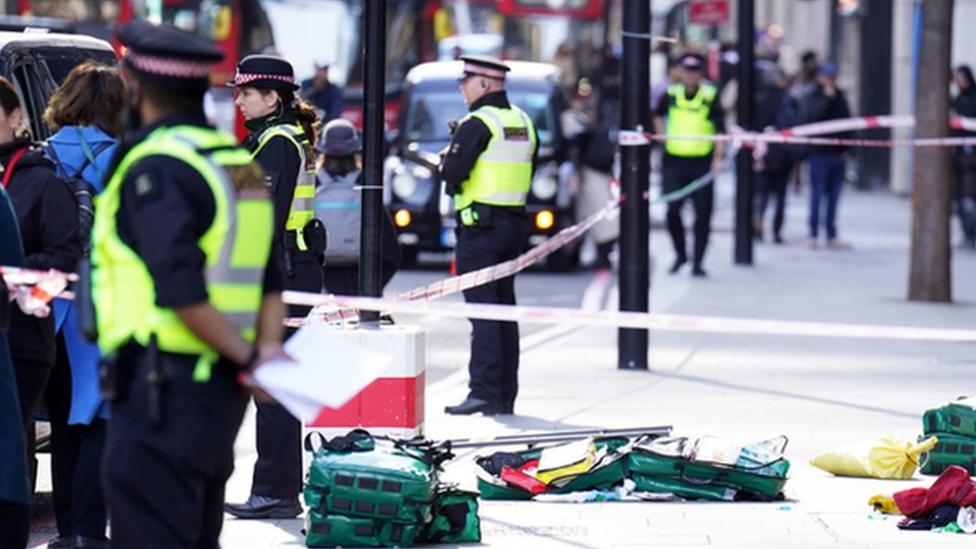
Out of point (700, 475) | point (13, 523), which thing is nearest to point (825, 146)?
point (700, 475)

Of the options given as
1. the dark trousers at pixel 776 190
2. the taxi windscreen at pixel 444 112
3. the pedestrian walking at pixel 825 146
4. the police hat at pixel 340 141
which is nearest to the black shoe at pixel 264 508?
Answer: the police hat at pixel 340 141

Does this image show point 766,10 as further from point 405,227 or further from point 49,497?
point 49,497

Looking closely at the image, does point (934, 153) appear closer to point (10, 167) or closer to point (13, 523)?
point (10, 167)

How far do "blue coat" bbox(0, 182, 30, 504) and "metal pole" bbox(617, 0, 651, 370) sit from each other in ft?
20.9

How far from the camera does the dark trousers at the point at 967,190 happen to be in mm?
21375

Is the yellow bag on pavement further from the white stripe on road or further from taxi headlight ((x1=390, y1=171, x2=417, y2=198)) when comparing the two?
Result: taxi headlight ((x1=390, y1=171, x2=417, y2=198))

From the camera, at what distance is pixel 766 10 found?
2761 inches

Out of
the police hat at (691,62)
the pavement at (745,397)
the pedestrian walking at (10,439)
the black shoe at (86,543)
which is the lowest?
the pavement at (745,397)

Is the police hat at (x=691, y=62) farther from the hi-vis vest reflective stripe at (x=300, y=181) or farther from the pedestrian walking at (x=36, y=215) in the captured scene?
the pedestrian walking at (x=36, y=215)

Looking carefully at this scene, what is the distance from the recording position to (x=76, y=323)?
21.7ft

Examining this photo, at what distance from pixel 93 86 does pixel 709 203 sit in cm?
1207

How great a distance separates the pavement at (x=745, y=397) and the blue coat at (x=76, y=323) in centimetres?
83

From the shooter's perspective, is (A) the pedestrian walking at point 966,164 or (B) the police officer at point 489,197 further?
(A) the pedestrian walking at point 966,164

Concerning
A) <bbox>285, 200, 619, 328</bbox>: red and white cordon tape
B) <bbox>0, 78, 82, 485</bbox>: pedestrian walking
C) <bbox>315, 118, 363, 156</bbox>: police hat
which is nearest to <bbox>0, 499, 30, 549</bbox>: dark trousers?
<bbox>0, 78, 82, 485</bbox>: pedestrian walking
